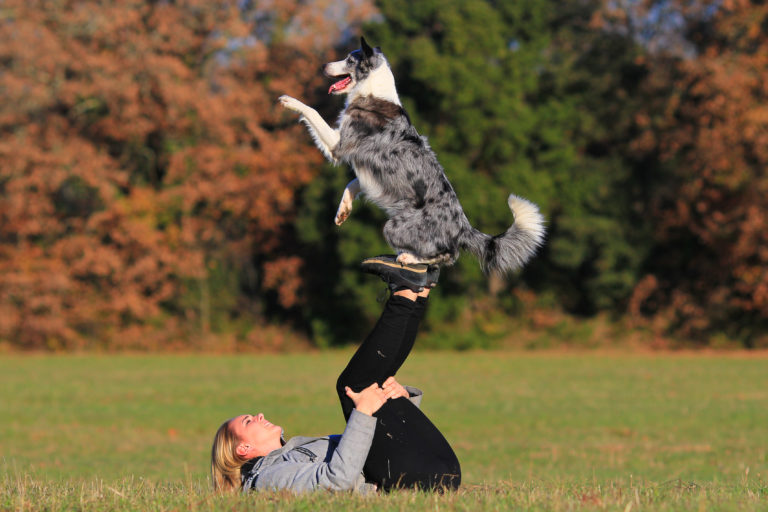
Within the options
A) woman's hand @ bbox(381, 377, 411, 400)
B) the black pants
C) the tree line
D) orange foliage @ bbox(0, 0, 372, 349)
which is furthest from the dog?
orange foliage @ bbox(0, 0, 372, 349)

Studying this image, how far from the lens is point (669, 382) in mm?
19938

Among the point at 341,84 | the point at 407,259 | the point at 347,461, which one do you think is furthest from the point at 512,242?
the point at 347,461

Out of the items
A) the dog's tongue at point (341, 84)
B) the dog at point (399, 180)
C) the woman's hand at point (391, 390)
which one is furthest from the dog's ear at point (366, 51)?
the woman's hand at point (391, 390)

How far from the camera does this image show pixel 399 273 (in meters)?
5.29

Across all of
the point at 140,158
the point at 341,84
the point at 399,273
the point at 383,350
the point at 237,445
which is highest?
the point at 140,158

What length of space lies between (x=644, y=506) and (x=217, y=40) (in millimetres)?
27698

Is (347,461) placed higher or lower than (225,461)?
higher

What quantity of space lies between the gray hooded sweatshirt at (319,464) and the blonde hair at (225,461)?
2.6 inches

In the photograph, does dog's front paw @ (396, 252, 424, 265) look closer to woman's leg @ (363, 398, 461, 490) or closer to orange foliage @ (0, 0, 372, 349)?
woman's leg @ (363, 398, 461, 490)

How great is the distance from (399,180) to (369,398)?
4.56ft

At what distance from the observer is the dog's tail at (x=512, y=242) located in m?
5.63

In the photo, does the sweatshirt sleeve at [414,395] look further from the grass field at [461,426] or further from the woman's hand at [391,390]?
the grass field at [461,426]

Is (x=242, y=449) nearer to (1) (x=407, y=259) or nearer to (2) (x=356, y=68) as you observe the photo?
(1) (x=407, y=259)

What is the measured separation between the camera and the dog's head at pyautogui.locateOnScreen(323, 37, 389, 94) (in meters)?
5.86
